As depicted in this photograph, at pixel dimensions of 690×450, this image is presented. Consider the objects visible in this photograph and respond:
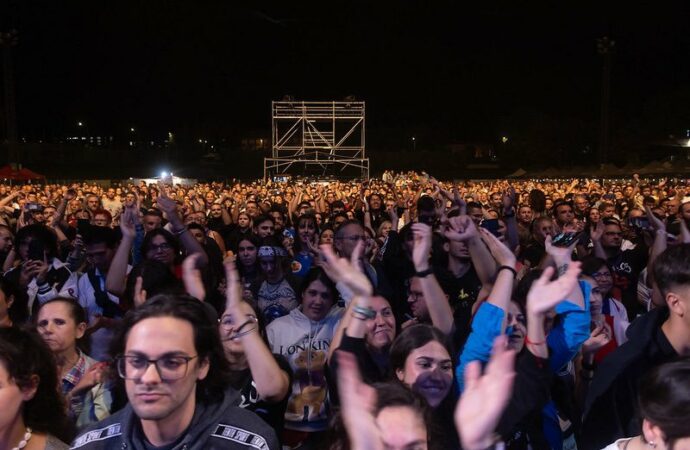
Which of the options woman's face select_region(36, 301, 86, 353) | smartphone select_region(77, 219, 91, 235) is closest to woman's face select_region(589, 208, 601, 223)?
smartphone select_region(77, 219, 91, 235)

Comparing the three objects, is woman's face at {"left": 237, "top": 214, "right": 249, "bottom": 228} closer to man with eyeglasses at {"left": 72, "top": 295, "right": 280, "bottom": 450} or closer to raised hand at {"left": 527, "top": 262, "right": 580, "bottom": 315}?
raised hand at {"left": 527, "top": 262, "right": 580, "bottom": 315}

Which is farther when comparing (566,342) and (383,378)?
(383,378)

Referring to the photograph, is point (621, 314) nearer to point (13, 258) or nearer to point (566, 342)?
point (566, 342)

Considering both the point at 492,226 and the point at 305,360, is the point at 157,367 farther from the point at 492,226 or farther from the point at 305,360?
the point at 492,226

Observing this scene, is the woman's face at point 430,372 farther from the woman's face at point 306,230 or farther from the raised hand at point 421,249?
the woman's face at point 306,230

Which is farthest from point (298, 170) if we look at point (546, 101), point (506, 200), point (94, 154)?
point (506, 200)

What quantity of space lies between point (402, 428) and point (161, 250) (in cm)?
393

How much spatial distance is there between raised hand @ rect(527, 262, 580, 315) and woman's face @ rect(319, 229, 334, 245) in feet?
14.6

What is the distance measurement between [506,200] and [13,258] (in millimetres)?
5034

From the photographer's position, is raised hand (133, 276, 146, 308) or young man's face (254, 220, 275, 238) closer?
raised hand (133, 276, 146, 308)

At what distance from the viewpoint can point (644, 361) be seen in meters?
2.92

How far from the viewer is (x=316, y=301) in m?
4.36

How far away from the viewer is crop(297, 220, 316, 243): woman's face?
775cm

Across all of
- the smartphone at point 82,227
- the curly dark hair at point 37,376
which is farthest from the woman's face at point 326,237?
the curly dark hair at point 37,376
